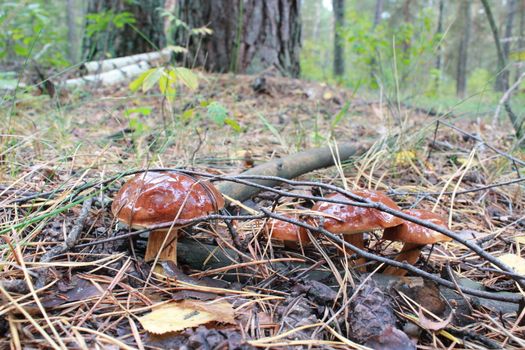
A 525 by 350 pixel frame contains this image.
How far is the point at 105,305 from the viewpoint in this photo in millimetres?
1270

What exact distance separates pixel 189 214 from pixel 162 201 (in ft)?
0.35

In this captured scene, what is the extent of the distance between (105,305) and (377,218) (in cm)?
100

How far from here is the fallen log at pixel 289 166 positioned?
73.4 inches

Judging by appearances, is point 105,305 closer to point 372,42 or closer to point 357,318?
point 357,318

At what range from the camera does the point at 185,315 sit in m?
1.16

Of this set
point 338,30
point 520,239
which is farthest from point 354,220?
point 338,30

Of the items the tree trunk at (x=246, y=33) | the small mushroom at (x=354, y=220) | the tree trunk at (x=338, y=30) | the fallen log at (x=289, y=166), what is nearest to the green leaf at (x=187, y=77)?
the fallen log at (x=289, y=166)

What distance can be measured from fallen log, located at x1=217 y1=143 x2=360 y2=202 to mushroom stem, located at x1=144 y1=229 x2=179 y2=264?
40 centimetres

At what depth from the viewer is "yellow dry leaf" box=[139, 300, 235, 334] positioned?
3.58 ft

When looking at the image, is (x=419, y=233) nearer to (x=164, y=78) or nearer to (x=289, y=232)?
(x=289, y=232)

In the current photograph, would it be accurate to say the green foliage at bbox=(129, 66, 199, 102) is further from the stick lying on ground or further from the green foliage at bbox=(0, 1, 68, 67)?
the green foliage at bbox=(0, 1, 68, 67)

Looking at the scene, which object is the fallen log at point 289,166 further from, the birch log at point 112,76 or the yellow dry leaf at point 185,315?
the birch log at point 112,76

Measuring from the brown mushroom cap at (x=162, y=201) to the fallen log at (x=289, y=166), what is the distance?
0.39 metres

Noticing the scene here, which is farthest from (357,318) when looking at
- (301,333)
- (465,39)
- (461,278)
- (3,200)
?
(465,39)
